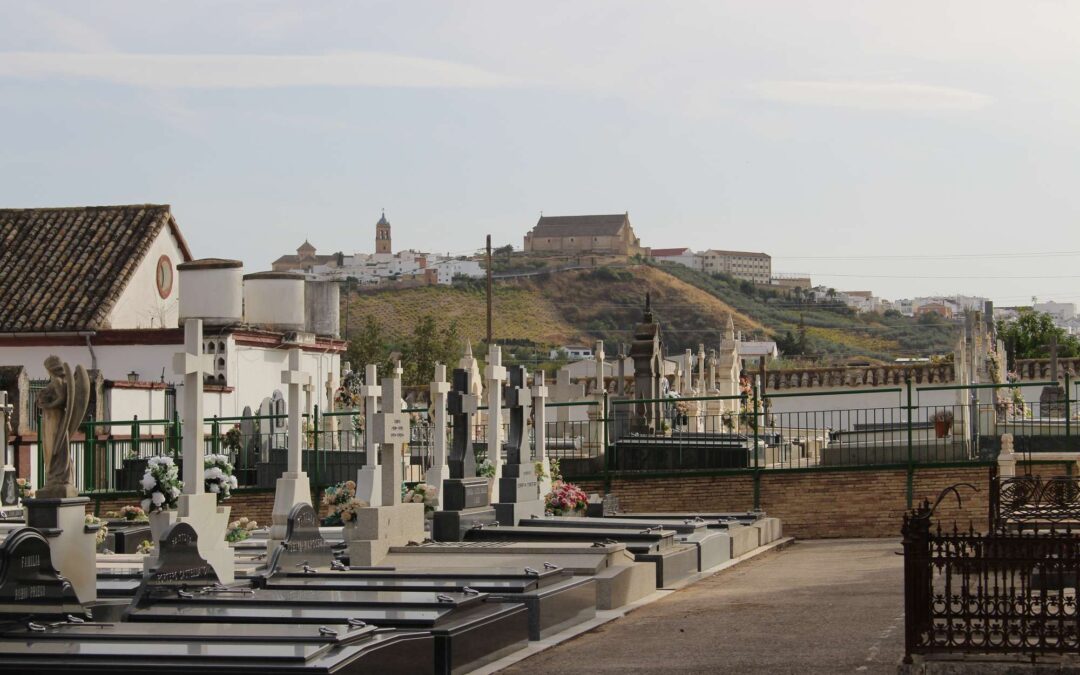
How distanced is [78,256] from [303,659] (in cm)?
2909

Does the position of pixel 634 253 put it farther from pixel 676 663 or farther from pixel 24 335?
pixel 676 663

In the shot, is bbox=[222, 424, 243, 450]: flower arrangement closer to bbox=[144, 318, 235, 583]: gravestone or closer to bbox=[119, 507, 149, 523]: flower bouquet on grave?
bbox=[119, 507, 149, 523]: flower bouquet on grave

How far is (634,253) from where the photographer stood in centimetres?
19450

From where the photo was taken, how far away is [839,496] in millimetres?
23109

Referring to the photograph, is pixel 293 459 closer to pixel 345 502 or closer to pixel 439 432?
pixel 345 502

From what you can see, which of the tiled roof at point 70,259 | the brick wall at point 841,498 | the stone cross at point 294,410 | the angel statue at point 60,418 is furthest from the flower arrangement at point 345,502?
the tiled roof at point 70,259

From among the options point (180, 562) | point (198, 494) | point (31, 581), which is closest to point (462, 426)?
point (198, 494)

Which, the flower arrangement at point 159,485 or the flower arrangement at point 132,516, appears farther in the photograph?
the flower arrangement at point 132,516

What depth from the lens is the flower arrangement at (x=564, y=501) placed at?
20594 mm

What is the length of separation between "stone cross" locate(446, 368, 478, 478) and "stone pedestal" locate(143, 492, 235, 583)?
520 centimetres

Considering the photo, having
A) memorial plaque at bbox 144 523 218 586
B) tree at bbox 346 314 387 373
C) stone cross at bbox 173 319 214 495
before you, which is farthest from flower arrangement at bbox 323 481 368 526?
tree at bbox 346 314 387 373

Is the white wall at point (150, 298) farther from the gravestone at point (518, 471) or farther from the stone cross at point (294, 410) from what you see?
the stone cross at point (294, 410)

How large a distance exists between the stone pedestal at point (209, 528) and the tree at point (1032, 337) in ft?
210

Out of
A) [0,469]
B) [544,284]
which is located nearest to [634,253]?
[544,284]
